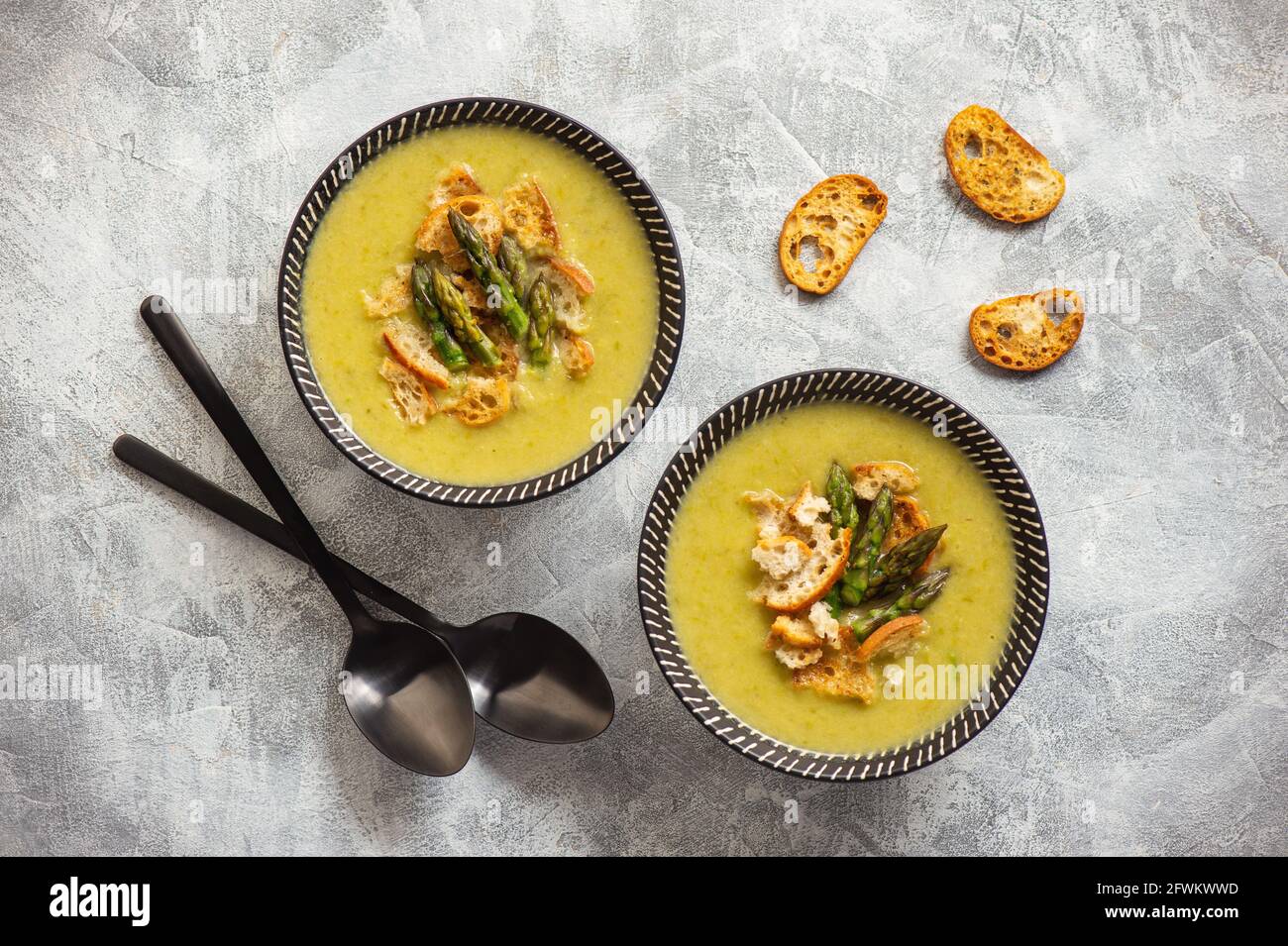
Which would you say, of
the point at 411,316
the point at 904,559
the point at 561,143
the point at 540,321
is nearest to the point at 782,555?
the point at 904,559

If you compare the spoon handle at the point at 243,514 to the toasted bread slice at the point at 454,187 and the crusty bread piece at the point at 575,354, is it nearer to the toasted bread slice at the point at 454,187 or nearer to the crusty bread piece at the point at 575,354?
the crusty bread piece at the point at 575,354

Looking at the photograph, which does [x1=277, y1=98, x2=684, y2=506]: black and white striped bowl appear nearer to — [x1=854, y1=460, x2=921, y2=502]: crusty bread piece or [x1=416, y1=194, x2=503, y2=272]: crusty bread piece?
[x1=416, y1=194, x2=503, y2=272]: crusty bread piece

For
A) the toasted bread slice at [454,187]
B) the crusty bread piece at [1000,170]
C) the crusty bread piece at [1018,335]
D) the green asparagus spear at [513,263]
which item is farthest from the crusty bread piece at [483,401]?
the crusty bread piece at [1000,170]

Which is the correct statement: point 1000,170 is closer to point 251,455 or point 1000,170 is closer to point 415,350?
point 415,350

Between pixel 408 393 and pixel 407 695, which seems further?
pixel 407 695

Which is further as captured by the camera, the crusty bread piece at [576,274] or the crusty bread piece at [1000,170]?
the crusty bread piece at [1000,170]
